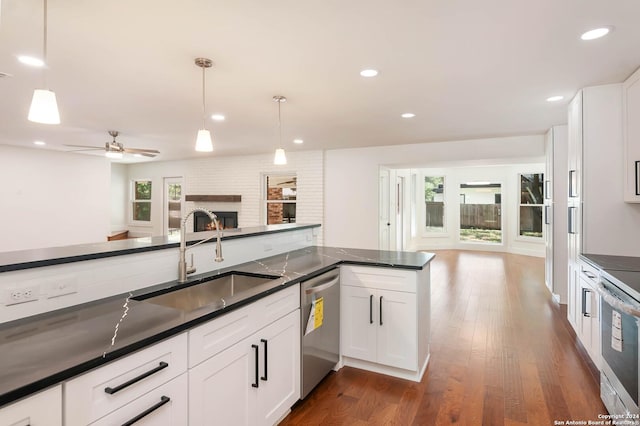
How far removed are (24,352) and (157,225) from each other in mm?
8226

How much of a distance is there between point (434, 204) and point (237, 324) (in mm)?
8995

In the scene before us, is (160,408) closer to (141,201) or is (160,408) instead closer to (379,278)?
(379,278)

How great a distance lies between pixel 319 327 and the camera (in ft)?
7.88

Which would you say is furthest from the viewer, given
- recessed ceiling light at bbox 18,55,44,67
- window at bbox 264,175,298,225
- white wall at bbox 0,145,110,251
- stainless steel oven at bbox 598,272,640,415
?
window at bbox 264,175,298,225

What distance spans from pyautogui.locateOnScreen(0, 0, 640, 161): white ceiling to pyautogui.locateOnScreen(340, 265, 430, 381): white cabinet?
165cm

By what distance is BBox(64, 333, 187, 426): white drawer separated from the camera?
101 cm

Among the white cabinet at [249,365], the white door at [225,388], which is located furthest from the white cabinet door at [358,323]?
the white door at [225,388]

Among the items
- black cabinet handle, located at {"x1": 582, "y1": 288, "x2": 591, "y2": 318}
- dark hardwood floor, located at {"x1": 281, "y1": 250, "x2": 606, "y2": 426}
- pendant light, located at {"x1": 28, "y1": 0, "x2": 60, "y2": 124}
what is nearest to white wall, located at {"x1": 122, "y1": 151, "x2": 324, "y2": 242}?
dark hardwood floor, located at {"x1": 281, "y1": 250, "x2": 606, "y2": 426}

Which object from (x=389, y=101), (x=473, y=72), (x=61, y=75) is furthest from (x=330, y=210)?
(x=61, y=75)

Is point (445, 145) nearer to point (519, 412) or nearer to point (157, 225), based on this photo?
point (519, 412)

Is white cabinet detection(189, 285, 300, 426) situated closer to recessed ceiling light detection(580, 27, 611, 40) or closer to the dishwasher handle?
the dishwasher handle

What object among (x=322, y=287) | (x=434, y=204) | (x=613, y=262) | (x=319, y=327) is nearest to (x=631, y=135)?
(x=613, y=262)

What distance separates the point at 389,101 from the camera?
3.47m

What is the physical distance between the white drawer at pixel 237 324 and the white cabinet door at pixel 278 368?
0.20 feet
